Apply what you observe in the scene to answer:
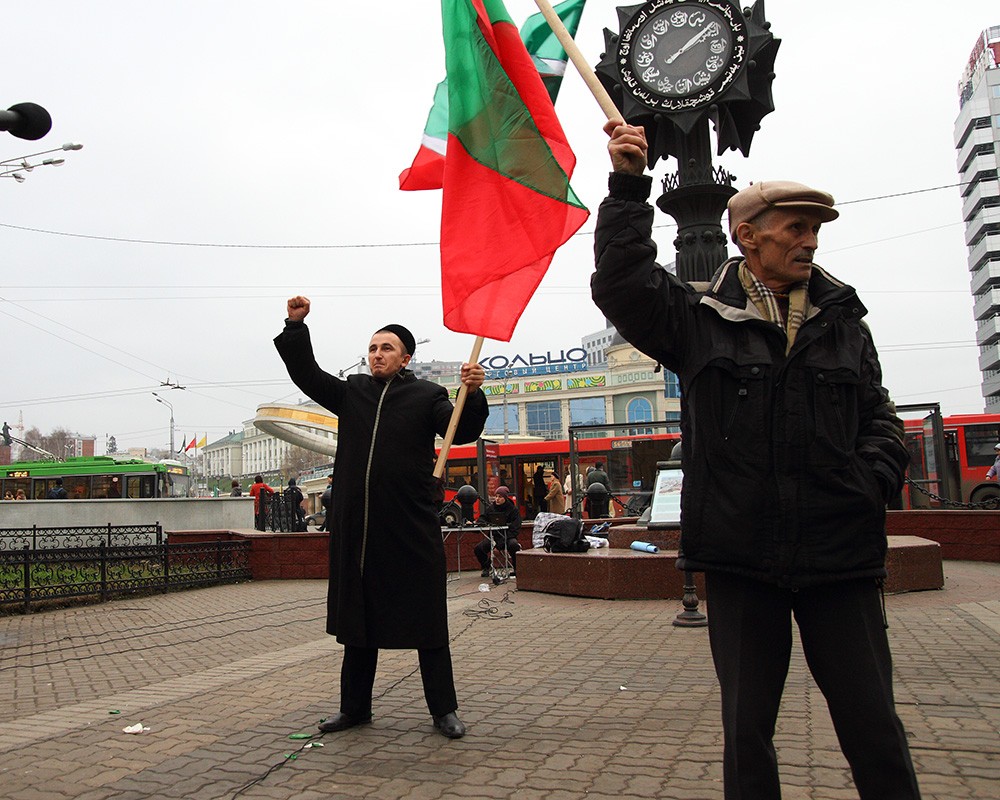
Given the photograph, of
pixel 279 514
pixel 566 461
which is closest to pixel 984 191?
pixel 566 461

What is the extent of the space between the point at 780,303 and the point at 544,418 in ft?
290

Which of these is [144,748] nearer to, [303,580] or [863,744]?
[863,744]

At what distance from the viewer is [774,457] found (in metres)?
2.47

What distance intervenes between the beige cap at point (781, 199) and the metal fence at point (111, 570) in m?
9.79

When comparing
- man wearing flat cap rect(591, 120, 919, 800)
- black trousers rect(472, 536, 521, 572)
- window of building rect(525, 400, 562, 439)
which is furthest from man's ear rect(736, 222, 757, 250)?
window of building rect(525, 400, 562, 439)

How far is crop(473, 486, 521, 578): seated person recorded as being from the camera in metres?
12.9

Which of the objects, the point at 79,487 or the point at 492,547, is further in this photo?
the point at 79,487

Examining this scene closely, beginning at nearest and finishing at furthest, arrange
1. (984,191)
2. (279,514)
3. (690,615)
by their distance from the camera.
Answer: (690,615)
(279,514)
(984,191)

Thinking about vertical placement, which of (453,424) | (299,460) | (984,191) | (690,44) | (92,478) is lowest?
(453,424)

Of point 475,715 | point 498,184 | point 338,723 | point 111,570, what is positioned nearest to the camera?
point 338,723

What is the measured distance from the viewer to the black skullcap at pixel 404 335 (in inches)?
189

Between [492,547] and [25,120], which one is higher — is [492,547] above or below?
below

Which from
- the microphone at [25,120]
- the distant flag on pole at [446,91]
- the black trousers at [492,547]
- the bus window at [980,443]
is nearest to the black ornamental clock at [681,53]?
the distant flag on pole at [446,91]

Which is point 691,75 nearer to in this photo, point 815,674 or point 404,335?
point 404,335
